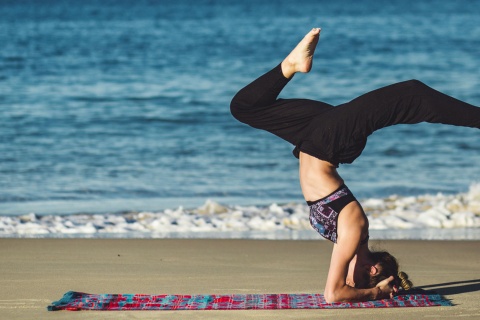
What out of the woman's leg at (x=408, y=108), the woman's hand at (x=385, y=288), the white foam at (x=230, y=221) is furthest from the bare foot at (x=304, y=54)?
the white foam at (x=230, y=221)

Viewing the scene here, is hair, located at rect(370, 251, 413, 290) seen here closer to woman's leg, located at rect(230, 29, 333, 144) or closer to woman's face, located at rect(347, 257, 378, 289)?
woman's face, located at rect(347, 257, 378, 289)

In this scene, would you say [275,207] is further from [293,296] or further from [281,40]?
[281,40]

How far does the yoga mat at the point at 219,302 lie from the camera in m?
4.90

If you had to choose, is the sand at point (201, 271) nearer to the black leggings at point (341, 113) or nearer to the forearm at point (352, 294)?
the forearm at point (352, 294)

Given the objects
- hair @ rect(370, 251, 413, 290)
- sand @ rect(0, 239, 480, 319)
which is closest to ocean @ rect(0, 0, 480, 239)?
sand @ rect(0, 239, 480, 319)

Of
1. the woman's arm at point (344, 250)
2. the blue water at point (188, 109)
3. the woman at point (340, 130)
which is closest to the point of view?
the woman at point (340, 130)

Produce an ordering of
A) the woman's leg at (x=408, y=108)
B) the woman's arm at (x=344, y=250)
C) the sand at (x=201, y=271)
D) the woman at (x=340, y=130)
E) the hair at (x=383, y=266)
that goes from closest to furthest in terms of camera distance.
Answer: the woman's leg at (x=408, y=108), the woman at (x=340, y=130), the woman's arm at (x=344, y=250), the sand at (x=201, y=271), the hair at (x=383, y=266)

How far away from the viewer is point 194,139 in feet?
47.0

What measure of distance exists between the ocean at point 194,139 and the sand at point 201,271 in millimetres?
798

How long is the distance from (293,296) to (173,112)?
12.0 meters

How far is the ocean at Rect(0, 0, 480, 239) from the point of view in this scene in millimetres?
8523

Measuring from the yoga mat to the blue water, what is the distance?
12.5 ft

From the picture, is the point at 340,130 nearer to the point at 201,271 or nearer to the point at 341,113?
the point at 341,113

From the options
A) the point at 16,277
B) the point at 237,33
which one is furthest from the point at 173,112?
the point at 237,33
